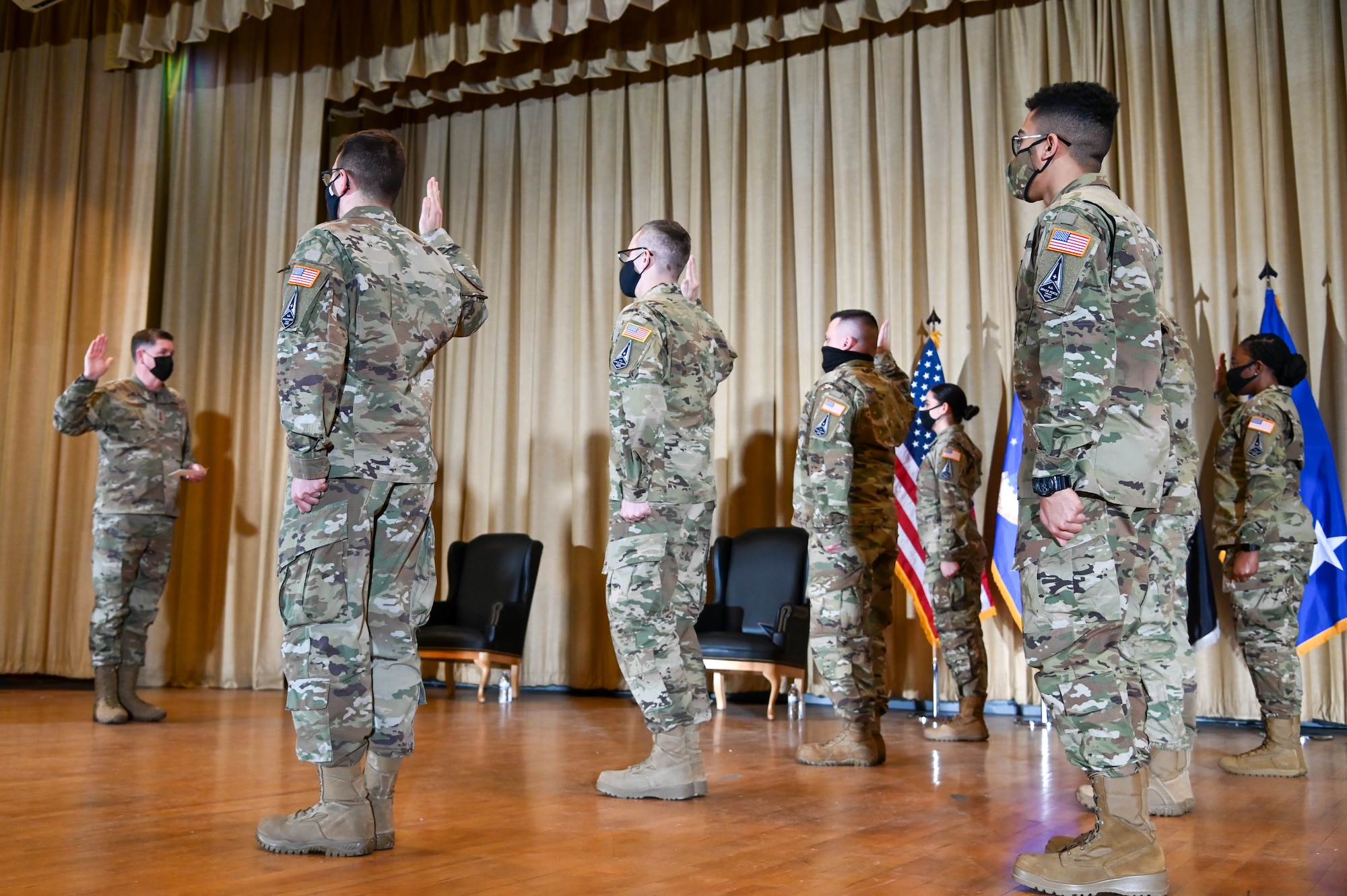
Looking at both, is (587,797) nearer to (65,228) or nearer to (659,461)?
(659,461)

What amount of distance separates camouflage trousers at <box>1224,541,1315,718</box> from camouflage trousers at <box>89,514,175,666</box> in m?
4.87

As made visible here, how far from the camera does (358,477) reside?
256cm

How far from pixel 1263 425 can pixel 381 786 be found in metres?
3.60

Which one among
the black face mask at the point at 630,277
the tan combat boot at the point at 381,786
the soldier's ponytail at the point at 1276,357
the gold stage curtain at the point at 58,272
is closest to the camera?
the tan combat boot at the point at 381,786

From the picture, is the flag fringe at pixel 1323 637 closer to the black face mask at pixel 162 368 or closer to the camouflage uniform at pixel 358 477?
the camouflage uniform at pixel 358 477

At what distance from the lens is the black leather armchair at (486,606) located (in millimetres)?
6699

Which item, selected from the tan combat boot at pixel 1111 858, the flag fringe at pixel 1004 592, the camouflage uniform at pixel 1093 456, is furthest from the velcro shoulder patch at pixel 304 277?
the flag fringe at pixel 1004 592

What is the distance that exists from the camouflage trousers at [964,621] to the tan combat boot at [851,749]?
3.98 ft

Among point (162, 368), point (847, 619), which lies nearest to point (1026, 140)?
point (847, 619)

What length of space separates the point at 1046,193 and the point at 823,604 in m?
2.05

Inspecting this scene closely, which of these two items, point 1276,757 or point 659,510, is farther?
point 1276,757

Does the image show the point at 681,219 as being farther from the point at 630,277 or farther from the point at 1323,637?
the point at 1323,637

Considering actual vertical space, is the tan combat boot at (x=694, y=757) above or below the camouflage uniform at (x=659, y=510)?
below

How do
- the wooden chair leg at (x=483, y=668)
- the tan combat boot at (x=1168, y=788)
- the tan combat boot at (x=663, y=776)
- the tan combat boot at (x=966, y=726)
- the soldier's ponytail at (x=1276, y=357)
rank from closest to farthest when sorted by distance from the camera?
the tan combat boot at (x=1168, y=788) → the tan combat boot at (x=663, y=776) → the soldier's ponytail at (x=1276, y=357) → the tan combat boot at (x=966, y=726) → the wooden chair leg at (x=483, y=668)
